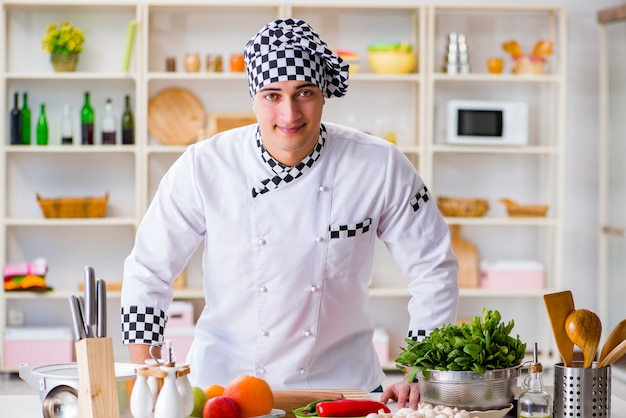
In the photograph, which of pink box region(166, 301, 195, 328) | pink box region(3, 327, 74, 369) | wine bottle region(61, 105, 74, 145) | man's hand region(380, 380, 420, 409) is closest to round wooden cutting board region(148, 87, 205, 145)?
wine bottle region(61, 105, 74, 145)

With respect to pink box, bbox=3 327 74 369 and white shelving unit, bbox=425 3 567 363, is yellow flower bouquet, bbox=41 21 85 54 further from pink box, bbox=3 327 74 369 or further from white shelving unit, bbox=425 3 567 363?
white shelving unit, bbox=425 3 567 363

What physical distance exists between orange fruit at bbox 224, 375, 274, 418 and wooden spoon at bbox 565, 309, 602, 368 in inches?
23.1

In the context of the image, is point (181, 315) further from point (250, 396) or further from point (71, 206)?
point (250, 396)

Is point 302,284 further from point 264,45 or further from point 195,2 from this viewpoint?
point 195,2

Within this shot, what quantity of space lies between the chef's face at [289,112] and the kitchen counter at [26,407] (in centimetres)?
65

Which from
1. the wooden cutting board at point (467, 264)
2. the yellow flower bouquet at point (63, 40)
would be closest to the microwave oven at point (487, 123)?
the wooden cutting board at point (467, 264)

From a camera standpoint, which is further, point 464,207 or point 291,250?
point 464,207

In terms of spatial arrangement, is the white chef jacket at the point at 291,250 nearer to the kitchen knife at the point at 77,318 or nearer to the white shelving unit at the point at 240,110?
the kitchen knife at the point at 77,318

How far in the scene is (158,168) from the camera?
226 inches

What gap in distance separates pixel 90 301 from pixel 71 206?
4.01m

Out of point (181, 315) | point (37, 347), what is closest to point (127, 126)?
point (181, 315)

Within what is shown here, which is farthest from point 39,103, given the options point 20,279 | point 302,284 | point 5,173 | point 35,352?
point 302,284

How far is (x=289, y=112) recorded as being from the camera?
6.98ft

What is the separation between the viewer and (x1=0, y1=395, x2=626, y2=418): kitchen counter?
1.87m
